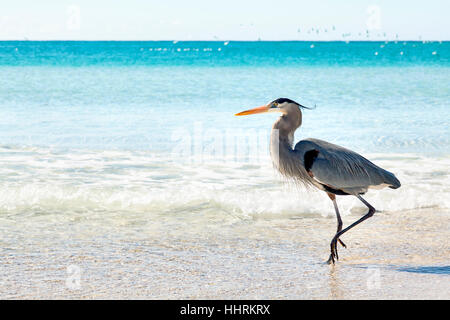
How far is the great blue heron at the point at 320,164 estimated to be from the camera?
4547 millimetres

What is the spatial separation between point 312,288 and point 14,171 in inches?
199

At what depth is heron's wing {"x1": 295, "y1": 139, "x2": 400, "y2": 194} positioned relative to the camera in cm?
454

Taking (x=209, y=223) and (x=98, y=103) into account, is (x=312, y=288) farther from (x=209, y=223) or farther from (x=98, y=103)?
(x=98, y=103)

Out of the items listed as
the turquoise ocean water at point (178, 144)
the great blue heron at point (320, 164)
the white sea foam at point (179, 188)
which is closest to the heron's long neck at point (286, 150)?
the great blue heron at point (320, 164)

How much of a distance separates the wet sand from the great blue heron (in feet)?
1.25

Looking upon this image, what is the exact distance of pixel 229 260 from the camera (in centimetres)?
446

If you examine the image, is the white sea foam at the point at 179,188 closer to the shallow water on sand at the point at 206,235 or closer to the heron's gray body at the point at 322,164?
the shallow water on sand at the point at 206,235

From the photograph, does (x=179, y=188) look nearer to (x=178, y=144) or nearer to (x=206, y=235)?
(x=206, y=235)

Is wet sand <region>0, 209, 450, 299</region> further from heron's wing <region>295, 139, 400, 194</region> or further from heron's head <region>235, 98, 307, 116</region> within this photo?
heron's head <region>235, 98, 307, 116</region>

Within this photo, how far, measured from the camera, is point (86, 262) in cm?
439

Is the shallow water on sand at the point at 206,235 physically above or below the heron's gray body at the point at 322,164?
below

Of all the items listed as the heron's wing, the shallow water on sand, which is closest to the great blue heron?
the heron's wing

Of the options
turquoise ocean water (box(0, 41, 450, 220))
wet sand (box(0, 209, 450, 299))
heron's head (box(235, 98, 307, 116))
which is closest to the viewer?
wet sand (box(0, 209, 450, 299))

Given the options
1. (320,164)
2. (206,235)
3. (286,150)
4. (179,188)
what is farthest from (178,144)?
(320,164)
